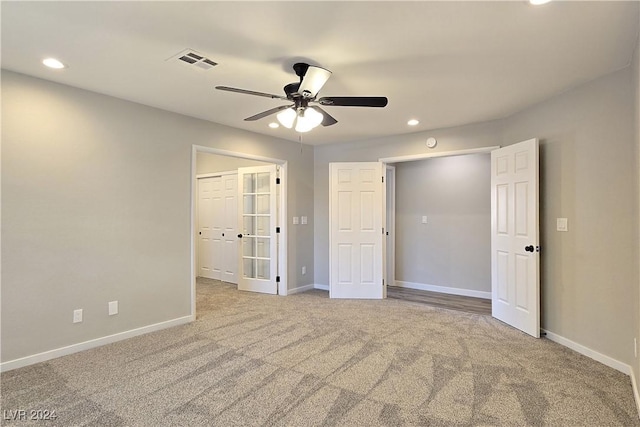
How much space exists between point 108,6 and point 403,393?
10.3 feet

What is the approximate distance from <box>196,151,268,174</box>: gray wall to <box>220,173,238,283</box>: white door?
0.58 ft

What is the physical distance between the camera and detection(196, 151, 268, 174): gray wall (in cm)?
643

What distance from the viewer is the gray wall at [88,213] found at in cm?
288

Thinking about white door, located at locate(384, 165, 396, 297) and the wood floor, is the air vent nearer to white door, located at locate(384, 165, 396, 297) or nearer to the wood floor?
white door, located at locate(384, 165, 396, 297)

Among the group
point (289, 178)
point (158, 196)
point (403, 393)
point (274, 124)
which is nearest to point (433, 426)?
point (403, 393)

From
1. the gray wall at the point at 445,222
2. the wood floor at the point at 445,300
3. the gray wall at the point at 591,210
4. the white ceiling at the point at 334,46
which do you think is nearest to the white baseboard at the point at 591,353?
the gray wall at the point at 591,210

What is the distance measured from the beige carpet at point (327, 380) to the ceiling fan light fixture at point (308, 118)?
203 centimetres

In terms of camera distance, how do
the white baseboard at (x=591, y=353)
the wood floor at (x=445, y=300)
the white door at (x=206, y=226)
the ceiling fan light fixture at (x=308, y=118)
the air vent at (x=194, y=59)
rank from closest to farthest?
1. the air vent at (x=194, y=59)
2. the ceiling fan light fixture at (x=308, y=118)
3. the white baseboard at (x=591, y=353)
4. the wood floor at (x=445, y=300)
5. the white door at (x=206, y=226)

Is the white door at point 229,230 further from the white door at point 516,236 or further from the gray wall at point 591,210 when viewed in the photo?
the gray wall at point 591,210

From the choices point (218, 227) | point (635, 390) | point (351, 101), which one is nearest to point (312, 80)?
point (351, 101)

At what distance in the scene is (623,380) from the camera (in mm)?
2641

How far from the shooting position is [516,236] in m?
3.83

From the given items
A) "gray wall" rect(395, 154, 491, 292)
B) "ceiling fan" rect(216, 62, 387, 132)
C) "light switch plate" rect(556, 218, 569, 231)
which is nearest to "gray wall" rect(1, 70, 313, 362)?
"ceiling fan" rect(216, 62, 387, 132)

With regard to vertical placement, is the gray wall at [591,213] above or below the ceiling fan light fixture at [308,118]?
below
